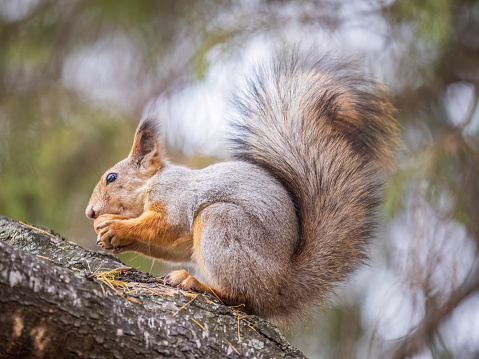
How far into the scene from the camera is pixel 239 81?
2.46m

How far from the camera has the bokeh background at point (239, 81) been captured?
115 inches

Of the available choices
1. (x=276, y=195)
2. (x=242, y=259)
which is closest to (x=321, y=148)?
(x=276, y=195)

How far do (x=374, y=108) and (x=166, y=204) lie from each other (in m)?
0.95

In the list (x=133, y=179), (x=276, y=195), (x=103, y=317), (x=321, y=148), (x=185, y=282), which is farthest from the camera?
(x=133, y=179)

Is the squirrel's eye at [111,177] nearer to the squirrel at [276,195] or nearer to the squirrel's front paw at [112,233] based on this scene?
the squirrel at [276,195]

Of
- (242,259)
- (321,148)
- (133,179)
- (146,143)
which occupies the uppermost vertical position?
(146,143)

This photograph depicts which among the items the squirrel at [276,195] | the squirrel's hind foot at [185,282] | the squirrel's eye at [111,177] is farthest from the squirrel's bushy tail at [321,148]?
the squirrel's eye at [111,177]

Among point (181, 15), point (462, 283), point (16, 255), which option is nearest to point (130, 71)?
point (181, 15)

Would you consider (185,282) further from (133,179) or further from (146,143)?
(146,143)

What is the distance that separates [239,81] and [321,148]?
513 millimetres

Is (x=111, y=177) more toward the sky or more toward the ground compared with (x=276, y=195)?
more toward the sky

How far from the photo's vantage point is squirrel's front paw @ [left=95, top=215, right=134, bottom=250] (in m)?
2.12

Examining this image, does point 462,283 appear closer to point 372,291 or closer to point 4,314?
point 372,291

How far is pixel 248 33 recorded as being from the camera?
10.5ft
